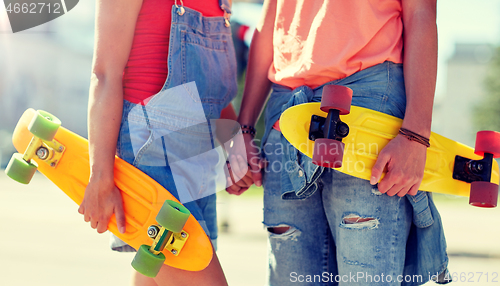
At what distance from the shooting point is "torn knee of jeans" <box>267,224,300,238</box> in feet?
4.96

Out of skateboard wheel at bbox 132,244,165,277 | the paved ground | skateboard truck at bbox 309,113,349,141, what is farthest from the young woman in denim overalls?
the paved ground

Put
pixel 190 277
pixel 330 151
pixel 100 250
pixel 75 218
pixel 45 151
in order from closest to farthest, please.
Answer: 1. pixel 330 151
2. pixel 190 277
3. pixel 45 151
4. pixel 100 250
5. pixel 75 218

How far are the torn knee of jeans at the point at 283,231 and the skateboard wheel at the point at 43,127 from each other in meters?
0.91

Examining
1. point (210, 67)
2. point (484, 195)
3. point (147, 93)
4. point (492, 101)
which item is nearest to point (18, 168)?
point (147, 93)

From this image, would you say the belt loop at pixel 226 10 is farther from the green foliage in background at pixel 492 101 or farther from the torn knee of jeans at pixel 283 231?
the green foliage in background at pixel 492 101

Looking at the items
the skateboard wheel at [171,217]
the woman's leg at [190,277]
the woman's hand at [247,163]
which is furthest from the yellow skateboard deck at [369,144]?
the woman's leg at [190,277]

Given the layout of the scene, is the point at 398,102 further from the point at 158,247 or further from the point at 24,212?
the point at 24,212

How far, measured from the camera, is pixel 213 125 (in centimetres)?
159

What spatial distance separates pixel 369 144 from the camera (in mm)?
1297

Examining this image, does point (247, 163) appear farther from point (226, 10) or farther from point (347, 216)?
point (226, 10)

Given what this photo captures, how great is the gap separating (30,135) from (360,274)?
4.40 ft

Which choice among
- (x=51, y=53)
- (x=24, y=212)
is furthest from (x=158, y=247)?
(x=51, y=53)

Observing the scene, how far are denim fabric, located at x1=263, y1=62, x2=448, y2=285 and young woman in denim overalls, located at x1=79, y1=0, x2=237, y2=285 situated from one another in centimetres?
29

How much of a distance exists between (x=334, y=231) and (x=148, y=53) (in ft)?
3.15
